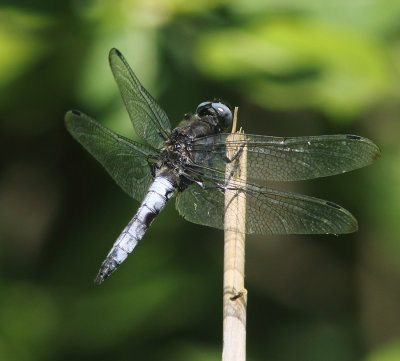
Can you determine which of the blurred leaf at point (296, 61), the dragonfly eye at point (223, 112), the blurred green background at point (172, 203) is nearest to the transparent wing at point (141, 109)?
the blurred green background at point (172, 203)

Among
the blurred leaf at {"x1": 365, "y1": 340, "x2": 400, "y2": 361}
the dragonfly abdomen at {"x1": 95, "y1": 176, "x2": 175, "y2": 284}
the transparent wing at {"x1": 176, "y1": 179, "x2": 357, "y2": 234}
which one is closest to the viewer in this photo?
the transparent wing at {"x1": 176, "y1": 179, "x2": 357, "y2": 234}

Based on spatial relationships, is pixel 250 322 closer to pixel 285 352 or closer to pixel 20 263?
pixel 285 352

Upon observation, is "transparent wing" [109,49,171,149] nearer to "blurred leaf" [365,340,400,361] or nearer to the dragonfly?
the dragonfly

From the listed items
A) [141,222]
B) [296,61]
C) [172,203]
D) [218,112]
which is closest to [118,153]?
[141,222]

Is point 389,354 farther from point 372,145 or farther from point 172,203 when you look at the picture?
point 172,203

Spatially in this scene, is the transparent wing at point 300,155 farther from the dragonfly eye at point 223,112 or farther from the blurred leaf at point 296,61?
the blurred leaf at point 296,61

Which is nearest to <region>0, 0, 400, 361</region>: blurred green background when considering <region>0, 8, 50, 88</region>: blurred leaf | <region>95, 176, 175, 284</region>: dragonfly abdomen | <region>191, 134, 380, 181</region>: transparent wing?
<region>0, 8, 50, 88</region>: blurred leaf
